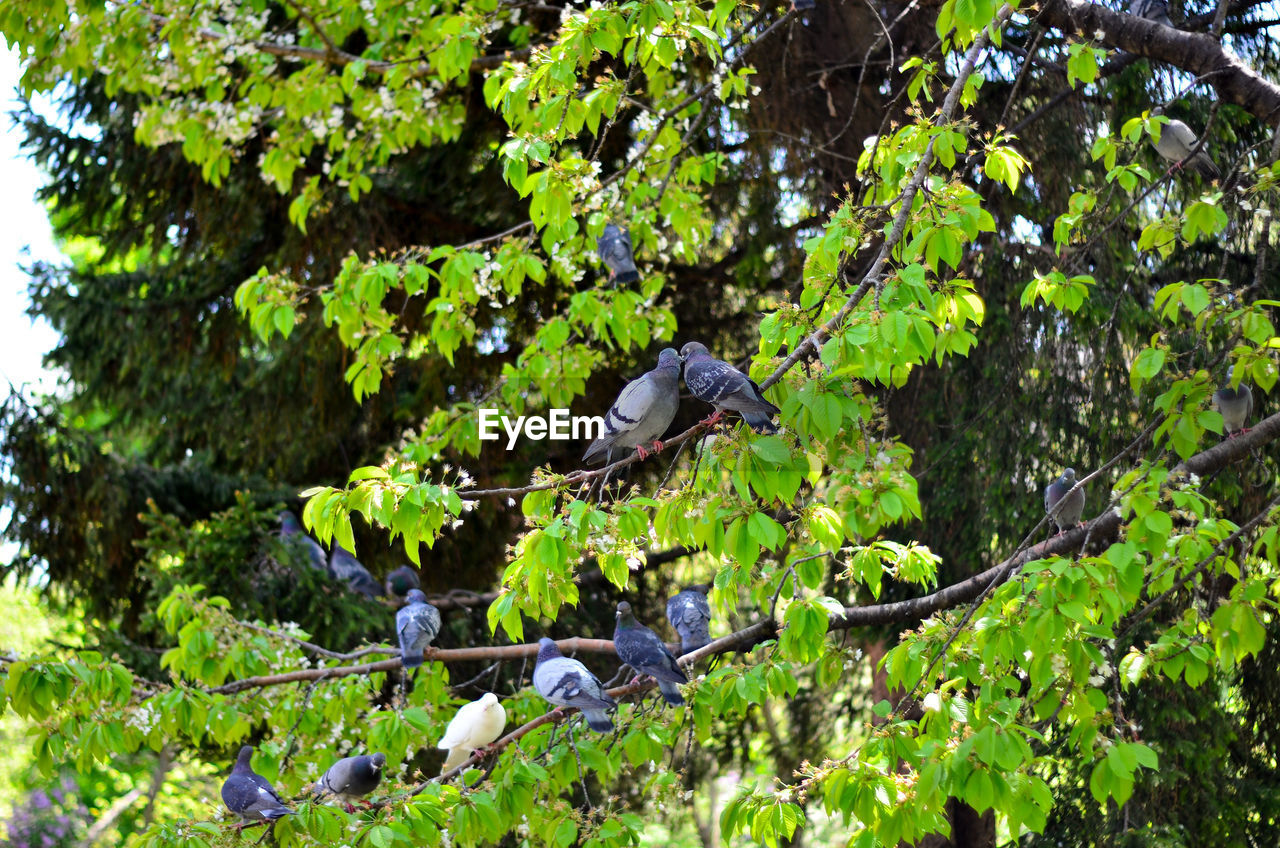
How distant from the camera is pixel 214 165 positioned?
6.14 m

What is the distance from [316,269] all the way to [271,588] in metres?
2.02

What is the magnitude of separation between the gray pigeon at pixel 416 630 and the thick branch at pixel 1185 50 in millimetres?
3674

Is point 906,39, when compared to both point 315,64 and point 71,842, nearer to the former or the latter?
point 315,64

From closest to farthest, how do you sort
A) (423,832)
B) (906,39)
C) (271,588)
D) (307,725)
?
(423,832), (307,725), (906,39), (271,588)

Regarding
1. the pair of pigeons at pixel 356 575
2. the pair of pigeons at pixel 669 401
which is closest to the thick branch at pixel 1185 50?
the pair of pigeons at pixel 669 401

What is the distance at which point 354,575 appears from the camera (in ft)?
24.3

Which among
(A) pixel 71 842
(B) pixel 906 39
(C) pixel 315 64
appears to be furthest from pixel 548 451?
(A) pixel 71 842

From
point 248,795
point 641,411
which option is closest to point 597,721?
point 641,411

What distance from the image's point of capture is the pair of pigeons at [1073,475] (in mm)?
4426

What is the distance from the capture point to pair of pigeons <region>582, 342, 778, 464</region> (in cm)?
289

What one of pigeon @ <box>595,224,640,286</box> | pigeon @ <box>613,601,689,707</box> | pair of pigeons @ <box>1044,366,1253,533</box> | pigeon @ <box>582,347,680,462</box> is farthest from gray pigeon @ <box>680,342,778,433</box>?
pigeon @ <box>595,224,640,286</box>

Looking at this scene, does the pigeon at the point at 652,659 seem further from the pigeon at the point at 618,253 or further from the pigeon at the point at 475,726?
the pigeon at the point at 618,253

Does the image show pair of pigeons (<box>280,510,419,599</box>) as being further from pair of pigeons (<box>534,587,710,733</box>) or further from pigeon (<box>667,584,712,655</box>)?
pair of pigeons (<box>534,587,710,733</box>)

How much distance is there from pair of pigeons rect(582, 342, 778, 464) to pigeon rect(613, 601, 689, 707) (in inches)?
35.9
